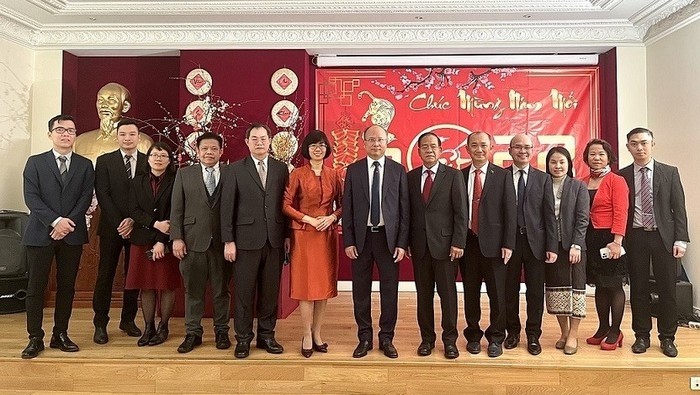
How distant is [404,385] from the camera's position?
3.24 metres

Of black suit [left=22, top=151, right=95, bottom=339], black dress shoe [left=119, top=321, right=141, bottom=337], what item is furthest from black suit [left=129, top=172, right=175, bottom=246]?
black dress shoe [left=119, top=321, right=141, bottom=337]

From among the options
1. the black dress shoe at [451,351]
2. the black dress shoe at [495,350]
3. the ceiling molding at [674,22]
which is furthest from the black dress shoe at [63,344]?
the ceiling molding at [674,22]

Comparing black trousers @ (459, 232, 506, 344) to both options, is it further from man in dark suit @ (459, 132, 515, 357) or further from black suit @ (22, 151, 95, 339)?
black suit @ (22, 151, 95, 339)

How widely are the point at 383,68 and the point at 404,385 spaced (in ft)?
12.5

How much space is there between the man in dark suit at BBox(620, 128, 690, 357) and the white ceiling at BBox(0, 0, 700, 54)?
219cm

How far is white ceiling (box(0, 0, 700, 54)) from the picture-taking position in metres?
5.00

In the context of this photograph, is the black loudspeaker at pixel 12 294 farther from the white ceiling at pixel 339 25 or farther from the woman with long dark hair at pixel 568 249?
the woman with long dark hair at pixel 568 249

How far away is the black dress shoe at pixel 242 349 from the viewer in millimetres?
3338

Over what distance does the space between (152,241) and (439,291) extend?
2.07 metres

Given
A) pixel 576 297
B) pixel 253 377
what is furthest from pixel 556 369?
pixel 253 377

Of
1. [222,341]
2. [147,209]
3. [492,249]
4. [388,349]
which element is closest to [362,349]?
[388,349]

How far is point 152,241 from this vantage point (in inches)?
143

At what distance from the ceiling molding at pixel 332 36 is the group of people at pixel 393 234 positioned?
2365 mm

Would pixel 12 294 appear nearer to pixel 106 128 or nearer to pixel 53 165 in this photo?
pixel 106 128
